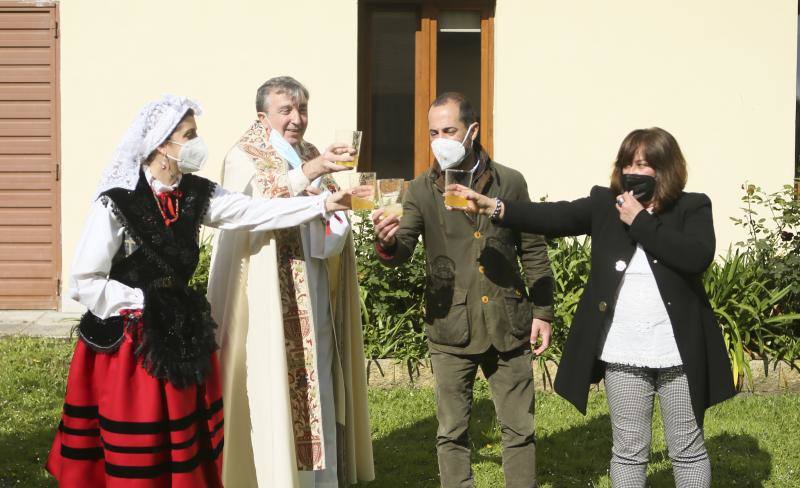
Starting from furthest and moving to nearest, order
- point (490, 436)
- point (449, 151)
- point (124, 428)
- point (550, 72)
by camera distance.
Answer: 1. point (550, 72)
2. point (490, 436)
3. point (449, 151)
4. point (124, 428)

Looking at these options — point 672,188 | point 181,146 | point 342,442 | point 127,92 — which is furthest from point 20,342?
point 672,188

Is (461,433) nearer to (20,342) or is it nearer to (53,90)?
(20,342)

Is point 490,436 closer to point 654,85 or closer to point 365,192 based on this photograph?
point 365,192

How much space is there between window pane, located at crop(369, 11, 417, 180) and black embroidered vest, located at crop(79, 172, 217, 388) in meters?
4.74

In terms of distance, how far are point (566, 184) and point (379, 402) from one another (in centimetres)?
280

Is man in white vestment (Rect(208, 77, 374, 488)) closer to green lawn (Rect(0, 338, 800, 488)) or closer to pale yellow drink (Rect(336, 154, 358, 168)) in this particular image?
pale yellow drink (Rect(336, 154, 358, 168))

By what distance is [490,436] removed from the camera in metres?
5.81

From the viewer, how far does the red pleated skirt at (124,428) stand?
3.54 metres

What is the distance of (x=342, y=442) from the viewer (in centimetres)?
468

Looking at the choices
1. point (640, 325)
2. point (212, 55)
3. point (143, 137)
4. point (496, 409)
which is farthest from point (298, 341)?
point (212, 55)

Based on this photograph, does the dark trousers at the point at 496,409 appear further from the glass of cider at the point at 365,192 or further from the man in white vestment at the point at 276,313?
the glass of cider at the point at 365,192

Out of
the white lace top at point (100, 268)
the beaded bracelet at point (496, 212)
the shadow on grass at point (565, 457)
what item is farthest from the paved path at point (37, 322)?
the beaded bracelet at point (496, 212)

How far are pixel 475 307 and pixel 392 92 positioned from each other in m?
4.55

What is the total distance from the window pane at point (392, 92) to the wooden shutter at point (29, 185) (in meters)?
2.76
